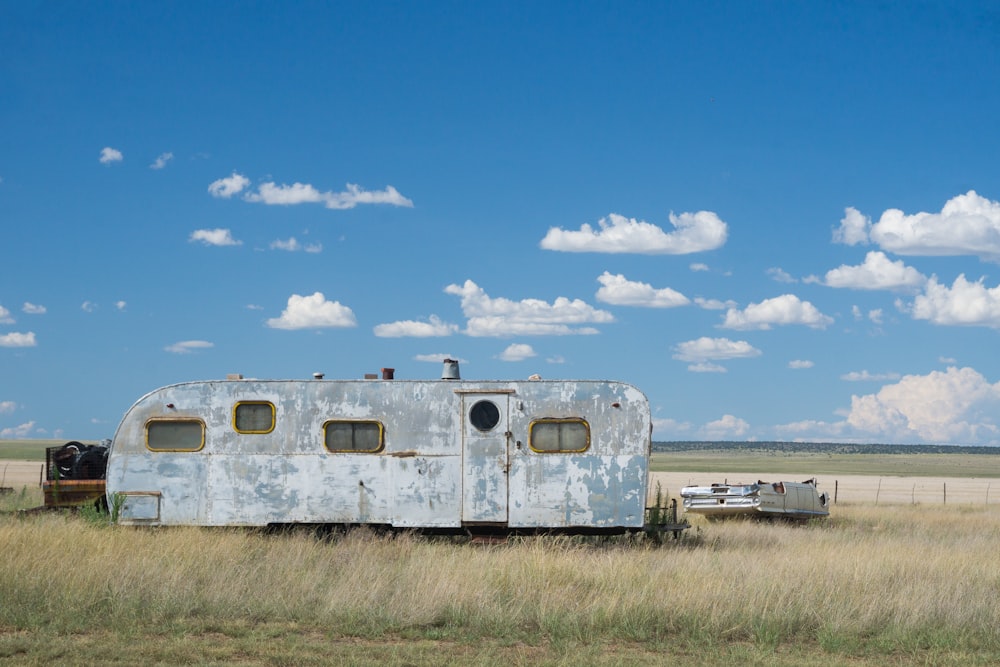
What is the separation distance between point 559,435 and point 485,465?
4.08 feet

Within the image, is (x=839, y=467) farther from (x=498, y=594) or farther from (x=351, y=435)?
(x=498, y=594)

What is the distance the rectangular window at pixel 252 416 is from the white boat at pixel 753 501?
998 cm

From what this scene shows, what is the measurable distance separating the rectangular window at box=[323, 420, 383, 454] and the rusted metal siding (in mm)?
98

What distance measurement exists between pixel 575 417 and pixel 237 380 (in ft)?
17.6

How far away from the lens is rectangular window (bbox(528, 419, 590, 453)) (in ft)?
51.2

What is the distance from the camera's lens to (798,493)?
74.6ft

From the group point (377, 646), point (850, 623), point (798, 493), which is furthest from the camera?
point (798, 493)

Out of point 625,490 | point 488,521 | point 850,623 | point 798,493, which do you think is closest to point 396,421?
point 488,521

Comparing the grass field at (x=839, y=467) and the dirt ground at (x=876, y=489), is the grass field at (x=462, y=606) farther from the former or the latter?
the grass field at (x=839, y=467)

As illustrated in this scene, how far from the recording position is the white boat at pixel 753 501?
2162 cm

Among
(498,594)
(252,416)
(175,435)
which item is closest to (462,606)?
(498,594)

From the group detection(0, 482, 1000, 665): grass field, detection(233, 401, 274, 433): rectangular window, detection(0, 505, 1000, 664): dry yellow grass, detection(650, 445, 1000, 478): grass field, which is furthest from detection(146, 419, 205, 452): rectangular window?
detection(650, 445, 1000, 478): grass field

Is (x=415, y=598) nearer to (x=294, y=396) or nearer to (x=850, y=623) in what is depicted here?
(x=850, y=623)

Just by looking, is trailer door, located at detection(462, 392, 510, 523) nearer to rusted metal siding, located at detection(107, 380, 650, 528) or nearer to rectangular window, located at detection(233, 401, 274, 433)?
rusted metal siding, located at detection(107, 380, 650, 528)
